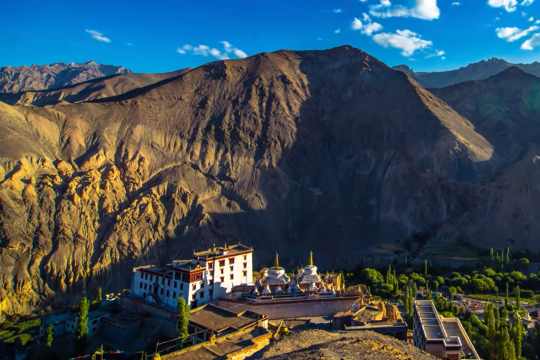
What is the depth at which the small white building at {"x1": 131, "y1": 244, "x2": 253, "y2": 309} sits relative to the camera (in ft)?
138

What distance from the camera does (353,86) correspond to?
116m

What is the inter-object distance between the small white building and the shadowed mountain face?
26895 millimetres

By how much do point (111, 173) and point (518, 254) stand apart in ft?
207

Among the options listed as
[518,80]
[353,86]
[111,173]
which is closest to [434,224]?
[353,86]

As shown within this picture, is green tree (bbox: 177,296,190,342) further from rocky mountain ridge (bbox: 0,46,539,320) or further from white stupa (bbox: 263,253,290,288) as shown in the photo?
rocky mountain ridge (bbox: 0,46,539,320)

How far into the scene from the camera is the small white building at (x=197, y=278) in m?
41.9

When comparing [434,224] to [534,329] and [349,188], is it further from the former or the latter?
[534,329]

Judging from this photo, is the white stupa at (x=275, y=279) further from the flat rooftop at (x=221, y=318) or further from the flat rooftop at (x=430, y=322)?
the flat rooftop at (x=430, y=322)

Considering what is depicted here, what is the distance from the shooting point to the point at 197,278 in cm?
4212

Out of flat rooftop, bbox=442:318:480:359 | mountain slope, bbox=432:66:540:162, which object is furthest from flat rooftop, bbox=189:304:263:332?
mountain slope, bbox=432:66:540:162

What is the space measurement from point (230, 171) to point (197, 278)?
2117 inches

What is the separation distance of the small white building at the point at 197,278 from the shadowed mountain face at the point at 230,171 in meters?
26.9

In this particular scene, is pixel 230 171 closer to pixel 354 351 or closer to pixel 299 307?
pixel 299 307

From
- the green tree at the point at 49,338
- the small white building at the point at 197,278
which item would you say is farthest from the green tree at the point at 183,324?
the green tree at the point at 49,338
